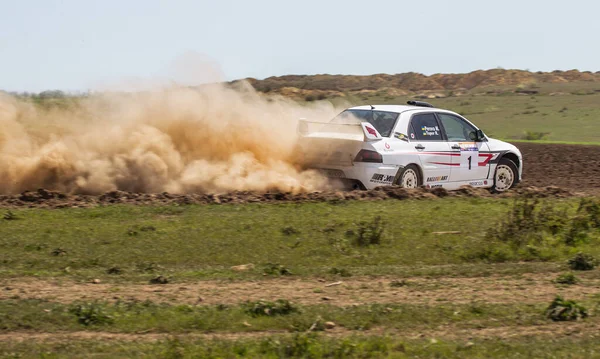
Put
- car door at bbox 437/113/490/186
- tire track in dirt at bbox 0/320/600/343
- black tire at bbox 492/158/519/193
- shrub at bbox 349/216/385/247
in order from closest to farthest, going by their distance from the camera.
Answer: tire track in dirt at bbox 0/320/600/343 < shrub at bbox 349/216/385/247 < car door at bbox 437/113/490/186 < black tire at bbox 492/158/519/193

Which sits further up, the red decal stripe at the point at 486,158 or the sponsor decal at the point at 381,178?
the red decal stripe at the point at 486,158

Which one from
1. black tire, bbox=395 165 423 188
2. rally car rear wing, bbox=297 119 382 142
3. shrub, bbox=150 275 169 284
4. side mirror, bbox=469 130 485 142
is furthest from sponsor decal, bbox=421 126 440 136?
shrub, bbox=150 275 169 284

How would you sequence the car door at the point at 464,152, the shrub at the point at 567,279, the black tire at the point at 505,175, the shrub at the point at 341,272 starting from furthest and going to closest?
1. the black tire at the point at 505,175
2. the car door at the point at 464,152
3. the shrub at the point at 341,272
4. the shrub at the point at 567,279

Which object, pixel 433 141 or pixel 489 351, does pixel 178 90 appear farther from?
pixel 489 351

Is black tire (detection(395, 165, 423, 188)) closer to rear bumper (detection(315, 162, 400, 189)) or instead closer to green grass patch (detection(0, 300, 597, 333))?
rear bumper (detection(315, 162, 400, 189))

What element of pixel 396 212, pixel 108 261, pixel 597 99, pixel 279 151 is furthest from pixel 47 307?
pixel 597 99

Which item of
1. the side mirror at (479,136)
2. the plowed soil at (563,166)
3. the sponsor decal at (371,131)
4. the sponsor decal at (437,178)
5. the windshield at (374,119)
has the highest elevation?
the windshield at (374,119)

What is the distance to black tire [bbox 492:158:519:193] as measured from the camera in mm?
15711

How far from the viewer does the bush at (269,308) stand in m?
7.12

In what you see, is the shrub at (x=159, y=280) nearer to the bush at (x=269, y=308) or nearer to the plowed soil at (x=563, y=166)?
the bush at (x=269, y=308)

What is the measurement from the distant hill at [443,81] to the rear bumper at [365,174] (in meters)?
50.3

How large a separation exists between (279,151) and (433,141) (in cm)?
277

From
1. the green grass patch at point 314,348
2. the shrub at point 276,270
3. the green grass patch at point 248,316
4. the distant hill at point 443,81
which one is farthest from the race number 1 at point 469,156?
the distant hill at point 443,81

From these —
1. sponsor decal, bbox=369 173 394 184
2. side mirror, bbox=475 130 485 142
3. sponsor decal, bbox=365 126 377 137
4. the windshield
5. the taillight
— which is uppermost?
the windshield
